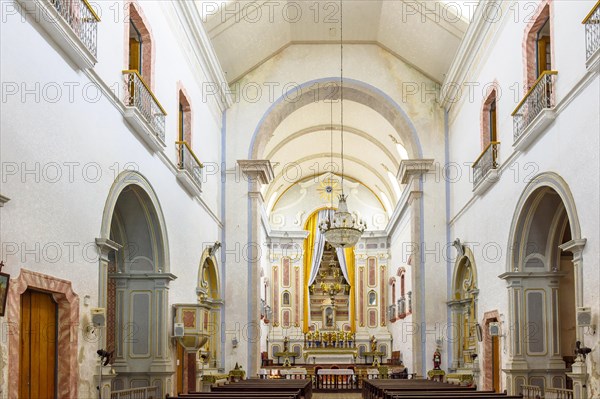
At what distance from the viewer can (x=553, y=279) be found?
1395cm

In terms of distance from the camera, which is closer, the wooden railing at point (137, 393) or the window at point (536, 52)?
the wooden railing at point (137, 393)

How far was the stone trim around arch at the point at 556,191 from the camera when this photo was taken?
1070 cm

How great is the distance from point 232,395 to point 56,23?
21.2 feet

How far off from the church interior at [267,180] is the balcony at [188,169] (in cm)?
9

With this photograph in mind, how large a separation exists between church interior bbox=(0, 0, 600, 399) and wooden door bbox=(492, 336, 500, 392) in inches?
1.9

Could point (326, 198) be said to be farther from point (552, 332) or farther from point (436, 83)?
point (552, 332)

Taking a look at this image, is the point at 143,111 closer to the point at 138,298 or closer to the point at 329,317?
the point at 138,298

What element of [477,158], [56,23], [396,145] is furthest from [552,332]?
[396,145]

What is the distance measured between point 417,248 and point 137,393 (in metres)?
10.5

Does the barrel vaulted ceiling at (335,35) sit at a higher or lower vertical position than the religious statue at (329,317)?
higher

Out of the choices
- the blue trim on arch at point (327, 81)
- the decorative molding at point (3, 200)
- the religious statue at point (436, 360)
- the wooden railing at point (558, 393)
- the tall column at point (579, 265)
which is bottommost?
the religious statue at point (436, 360)

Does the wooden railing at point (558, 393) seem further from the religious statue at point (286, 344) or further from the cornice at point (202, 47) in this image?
the religious statue at point (286, 344)

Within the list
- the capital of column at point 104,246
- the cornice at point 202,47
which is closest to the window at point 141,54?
the cornice at point 202,47

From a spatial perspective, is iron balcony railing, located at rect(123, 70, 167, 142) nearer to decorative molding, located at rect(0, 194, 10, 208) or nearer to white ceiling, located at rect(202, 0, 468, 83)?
white ceiling, located at rect(202, 0, 468, 83)
